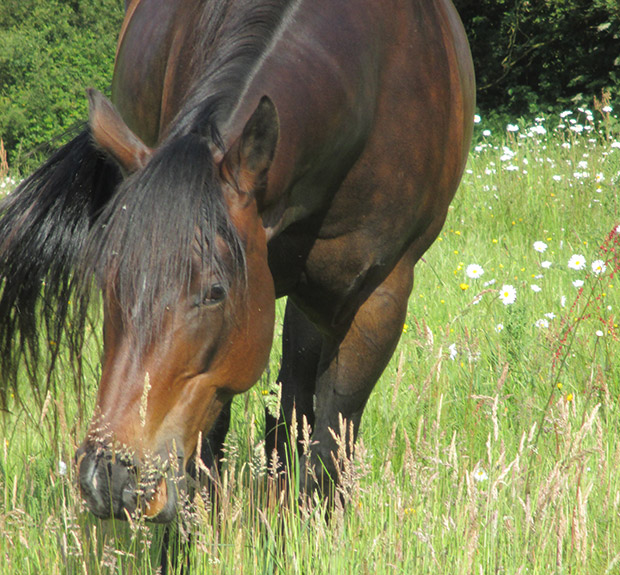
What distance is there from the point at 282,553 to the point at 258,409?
4.24 ft

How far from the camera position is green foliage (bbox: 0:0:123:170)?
13.4 meters

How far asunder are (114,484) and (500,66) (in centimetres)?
1398

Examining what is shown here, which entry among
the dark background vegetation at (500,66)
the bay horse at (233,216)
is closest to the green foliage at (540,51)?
the dark background vegetation at (500,66)

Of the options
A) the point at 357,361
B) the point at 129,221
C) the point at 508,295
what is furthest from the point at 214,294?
the point at 508,295

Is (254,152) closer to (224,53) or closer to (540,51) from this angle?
(224,53)

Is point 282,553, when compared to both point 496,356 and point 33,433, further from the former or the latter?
point 496,356

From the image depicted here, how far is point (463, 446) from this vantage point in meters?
3.23

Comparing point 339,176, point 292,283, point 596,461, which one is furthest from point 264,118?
point 596,461

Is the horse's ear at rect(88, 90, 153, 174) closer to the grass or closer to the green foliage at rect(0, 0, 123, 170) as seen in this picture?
the grass

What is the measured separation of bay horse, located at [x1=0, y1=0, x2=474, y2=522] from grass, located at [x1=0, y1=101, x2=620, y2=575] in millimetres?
183

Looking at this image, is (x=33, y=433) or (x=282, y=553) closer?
(x=282, y=553)

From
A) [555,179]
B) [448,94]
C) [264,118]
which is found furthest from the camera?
[555,179]

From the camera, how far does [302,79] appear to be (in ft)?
7.20

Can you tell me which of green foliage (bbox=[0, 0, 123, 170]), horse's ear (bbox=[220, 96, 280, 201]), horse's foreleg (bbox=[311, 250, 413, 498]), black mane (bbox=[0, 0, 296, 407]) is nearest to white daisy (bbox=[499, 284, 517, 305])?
horse's foreleg (bbox=[311, 250, 413, 498])
